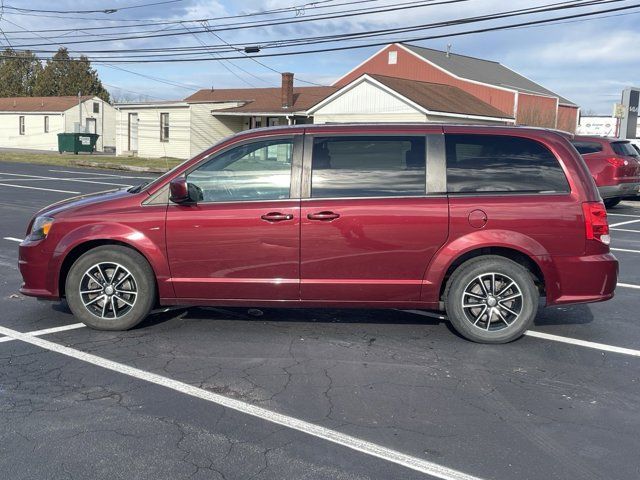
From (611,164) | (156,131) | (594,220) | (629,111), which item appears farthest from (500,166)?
(156,131)

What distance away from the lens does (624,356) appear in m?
5.46

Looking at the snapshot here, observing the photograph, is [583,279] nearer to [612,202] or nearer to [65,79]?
[612,202]

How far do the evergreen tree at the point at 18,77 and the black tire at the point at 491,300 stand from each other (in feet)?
265

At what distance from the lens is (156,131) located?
38.7 metres

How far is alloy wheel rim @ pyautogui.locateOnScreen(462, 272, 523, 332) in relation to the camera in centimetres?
564

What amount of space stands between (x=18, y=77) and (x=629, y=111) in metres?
71.5

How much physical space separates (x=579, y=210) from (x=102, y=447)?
411 centimetres

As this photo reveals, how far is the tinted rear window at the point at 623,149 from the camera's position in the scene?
1655cm

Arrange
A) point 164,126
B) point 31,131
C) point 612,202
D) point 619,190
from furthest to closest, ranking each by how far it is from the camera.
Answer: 1. point 31,131
2. point 164,126
3. point 612,202
4. point 619,190

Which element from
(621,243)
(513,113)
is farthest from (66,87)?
(621,243)

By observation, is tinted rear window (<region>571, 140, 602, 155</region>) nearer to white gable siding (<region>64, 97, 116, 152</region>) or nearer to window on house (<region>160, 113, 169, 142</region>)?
window on house (<region>160, 113, 169, 142</region>)

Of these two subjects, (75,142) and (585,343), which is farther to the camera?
(75,142)

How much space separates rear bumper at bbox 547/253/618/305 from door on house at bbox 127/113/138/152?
124 feet

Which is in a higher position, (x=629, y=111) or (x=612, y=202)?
(x=629, y=111)
